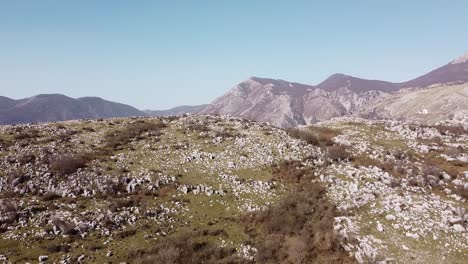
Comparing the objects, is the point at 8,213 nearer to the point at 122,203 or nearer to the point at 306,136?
the point at 122,203

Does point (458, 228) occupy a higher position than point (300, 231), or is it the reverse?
point (458, 228)

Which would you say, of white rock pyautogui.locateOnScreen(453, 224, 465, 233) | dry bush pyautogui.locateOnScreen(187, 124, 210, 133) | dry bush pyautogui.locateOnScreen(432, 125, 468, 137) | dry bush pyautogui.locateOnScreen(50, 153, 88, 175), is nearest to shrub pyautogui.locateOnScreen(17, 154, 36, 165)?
dry bush pyautogui.locateOnScreen(50, 153, 88, 175)

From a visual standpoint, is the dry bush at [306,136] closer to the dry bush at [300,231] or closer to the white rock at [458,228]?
the dry bush at [300,231]

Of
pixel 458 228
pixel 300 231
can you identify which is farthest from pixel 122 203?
pixel 458 228

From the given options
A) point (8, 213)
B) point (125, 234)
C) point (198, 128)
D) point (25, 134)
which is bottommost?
point (125, 234)

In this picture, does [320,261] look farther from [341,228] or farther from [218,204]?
[218,204]

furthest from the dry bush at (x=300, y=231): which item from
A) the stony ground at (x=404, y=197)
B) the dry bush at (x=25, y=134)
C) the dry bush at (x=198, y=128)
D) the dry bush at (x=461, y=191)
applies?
the dry bush at (x=25, y=134)

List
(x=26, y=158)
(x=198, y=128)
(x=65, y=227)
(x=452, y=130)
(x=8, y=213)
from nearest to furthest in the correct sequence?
(x=65, y=227) < (x=8, y=213) < (x=26, y=158) < (x=198, y=128) < (x=452, y=130)

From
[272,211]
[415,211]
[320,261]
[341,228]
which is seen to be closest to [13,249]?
[272,211]
